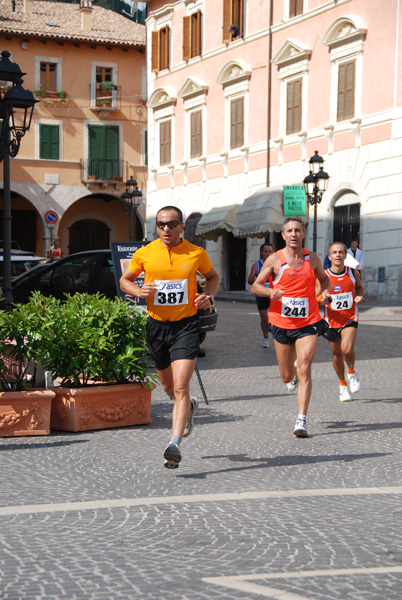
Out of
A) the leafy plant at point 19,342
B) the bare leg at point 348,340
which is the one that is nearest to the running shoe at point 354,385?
the bare leg at point 348,340

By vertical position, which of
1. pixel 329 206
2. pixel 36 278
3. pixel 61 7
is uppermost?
pixel 61 7

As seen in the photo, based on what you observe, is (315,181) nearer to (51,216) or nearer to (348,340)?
(348,340)

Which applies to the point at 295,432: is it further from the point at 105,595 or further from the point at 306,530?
the point at 105,595

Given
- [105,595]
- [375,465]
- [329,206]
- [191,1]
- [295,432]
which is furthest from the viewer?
[191,1]

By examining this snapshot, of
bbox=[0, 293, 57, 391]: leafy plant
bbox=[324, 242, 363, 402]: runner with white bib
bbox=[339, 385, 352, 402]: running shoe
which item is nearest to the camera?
bbox=[0, 293, 57, 391]: leafy plant

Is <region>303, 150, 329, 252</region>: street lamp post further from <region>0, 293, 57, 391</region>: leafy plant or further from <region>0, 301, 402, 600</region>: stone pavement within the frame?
<region>0, 293, 57, 391</region>: leafy plant

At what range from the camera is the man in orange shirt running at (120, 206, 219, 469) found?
6.94 meters

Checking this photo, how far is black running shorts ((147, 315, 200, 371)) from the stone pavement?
766mm

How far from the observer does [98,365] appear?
28.6 ft

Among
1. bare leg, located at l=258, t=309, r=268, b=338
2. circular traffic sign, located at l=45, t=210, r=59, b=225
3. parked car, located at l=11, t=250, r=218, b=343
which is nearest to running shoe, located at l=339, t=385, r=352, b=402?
parked car, located at l=11, t=250, r=218, b=343

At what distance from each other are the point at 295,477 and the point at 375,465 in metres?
0.76

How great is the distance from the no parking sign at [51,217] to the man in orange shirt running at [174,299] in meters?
41.0

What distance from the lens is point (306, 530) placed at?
5.10 metres

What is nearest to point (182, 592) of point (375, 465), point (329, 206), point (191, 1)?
point (375, 465)
